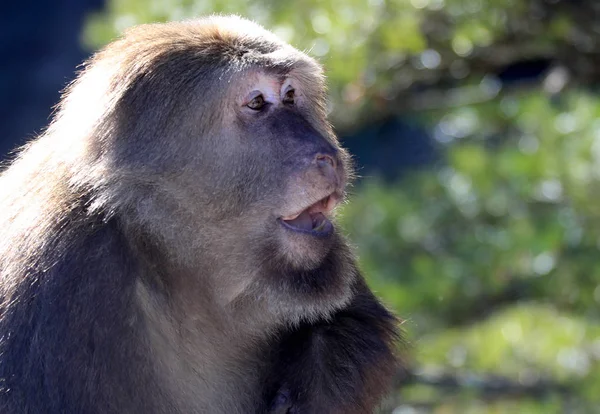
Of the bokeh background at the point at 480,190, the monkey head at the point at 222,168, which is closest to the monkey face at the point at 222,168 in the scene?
the monkey head at the point at 222,168

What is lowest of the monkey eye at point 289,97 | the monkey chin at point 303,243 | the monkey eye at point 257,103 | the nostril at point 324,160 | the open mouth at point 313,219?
the monkey chin at point 303,243

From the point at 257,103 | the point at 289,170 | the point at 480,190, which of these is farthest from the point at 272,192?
the point at 480,190

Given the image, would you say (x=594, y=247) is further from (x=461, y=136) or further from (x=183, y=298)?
(x=183, y=298)

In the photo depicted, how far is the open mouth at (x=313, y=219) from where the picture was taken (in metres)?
2.63

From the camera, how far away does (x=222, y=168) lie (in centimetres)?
266

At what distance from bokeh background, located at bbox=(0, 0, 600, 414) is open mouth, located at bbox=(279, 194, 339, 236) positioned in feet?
5.53

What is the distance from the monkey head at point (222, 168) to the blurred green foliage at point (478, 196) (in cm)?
164

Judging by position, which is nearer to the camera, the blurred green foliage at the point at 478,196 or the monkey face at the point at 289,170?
the monkey face at the point at 289,170

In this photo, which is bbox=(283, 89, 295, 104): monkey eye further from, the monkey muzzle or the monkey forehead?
the monkey muzzle

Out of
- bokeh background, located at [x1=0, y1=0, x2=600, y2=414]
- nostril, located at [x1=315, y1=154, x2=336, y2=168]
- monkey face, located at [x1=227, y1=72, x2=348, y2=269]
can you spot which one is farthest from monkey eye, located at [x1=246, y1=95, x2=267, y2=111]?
bokeh background, located at [x1=0, y1=0, x2=600, y2=414]

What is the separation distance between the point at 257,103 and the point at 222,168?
7.6 inches

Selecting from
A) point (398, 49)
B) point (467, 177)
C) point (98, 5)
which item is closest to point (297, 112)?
point (398, 49)

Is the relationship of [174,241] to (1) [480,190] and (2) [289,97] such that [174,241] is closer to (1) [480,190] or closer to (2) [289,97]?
(2) [289,97]

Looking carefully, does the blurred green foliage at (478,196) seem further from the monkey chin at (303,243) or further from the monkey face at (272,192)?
the monkey chin at (303,243)
